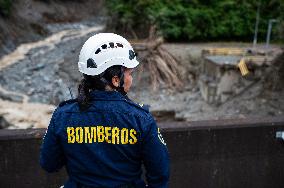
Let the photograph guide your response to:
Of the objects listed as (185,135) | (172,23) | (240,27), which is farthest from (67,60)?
(185,135)

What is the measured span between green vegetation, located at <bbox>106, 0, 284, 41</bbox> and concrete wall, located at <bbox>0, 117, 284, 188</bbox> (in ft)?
53.2

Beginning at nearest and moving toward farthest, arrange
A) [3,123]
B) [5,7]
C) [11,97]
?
[3,123] → [11,97] → [5,7]

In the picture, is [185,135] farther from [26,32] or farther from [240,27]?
[26,32]

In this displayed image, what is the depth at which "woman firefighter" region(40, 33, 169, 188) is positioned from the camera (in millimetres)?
2299

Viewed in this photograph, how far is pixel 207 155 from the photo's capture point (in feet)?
14.2

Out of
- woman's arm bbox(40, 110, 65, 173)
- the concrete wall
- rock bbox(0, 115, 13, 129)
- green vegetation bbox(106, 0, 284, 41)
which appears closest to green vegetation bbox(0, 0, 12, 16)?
green vegetation bbox(106, 0, 284, 41)

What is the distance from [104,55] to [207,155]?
7.80 ft

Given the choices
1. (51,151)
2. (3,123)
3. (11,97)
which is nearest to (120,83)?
(51,151)

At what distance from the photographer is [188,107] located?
14648 mm

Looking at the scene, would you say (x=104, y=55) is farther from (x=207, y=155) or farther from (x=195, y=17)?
(x=195, y=17)

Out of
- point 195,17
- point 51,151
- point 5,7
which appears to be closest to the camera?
point 51,151

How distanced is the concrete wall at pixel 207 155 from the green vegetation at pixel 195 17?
16.2 metres

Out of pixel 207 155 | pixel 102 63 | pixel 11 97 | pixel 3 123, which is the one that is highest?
pixel 102 63

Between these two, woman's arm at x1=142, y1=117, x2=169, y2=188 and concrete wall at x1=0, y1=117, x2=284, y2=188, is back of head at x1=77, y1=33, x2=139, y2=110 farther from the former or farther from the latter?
concrete wall at x1=0, y1=117, x2=284, y2=188
